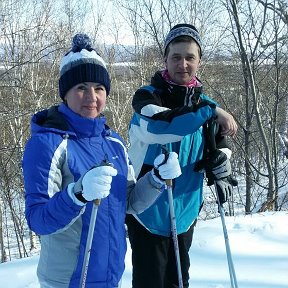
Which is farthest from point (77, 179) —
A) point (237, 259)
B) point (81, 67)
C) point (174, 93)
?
point (237, 259)

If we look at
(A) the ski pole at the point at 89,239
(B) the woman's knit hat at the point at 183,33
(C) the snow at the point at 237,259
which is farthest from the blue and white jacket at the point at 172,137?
(C) the snow at the point at 237,259

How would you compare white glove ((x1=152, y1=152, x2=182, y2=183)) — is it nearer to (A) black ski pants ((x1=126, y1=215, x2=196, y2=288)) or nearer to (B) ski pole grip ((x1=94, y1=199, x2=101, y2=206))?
(B) ski pole grip ((x1=94, y1=199, x2=101, y2=206))

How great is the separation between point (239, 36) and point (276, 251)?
14.2 feet

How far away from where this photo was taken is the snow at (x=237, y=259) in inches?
132

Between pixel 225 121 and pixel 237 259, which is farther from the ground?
pixel 225 121

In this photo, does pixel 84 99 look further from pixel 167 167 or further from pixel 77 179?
pixel 167 167

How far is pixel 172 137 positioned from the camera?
2148mm

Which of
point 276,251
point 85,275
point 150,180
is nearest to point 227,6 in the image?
point 276,251

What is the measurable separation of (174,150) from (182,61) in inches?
20.1

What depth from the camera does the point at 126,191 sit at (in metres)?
1.91

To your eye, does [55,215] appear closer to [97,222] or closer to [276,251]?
[97,222]

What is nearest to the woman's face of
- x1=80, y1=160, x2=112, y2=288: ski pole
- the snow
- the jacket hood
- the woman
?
the woman

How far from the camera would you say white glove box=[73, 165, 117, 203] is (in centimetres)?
148

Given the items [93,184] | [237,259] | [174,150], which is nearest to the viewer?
[93,184]
